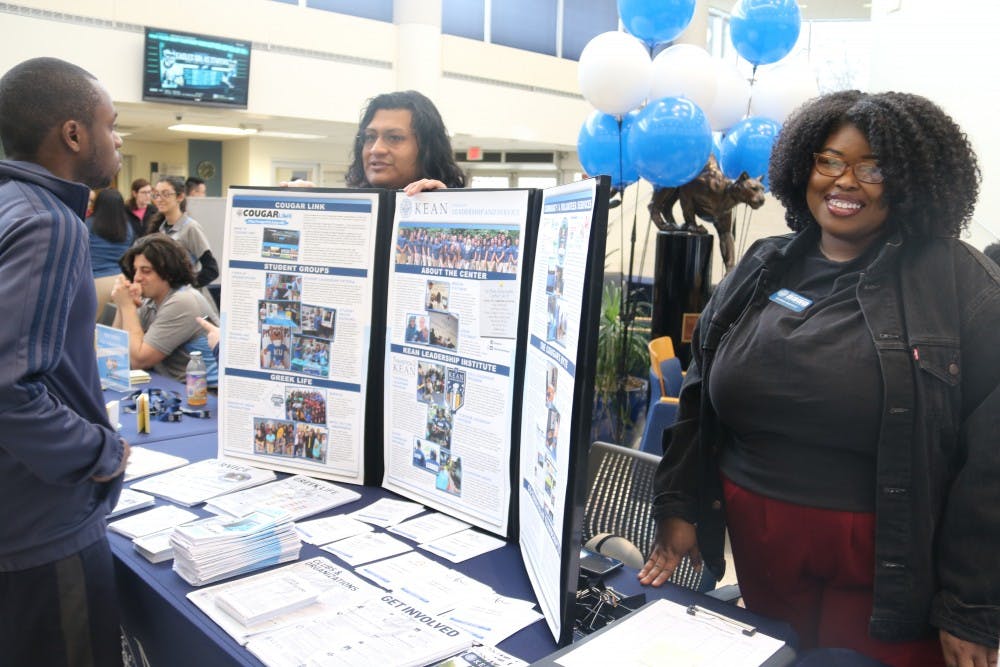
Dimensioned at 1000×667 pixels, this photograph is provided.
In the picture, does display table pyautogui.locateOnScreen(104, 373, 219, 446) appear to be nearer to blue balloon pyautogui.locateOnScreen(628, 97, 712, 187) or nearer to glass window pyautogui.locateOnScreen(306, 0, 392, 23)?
blue balloon pyautogui.locateOnScreen(628, 97, 712, 187)

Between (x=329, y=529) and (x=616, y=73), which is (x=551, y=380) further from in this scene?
(x=616, y=73)

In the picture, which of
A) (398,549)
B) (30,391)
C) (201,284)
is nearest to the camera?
(30,391)

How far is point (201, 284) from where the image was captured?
210 inches

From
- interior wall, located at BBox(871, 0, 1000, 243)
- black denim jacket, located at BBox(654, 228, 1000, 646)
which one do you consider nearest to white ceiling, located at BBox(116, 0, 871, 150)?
interior wall, located at BBox(871, 0, 1000, 243)

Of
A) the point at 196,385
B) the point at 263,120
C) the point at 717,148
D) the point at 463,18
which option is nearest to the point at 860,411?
the point at 196,385

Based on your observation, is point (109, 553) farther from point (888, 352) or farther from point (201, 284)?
point (201, 284)

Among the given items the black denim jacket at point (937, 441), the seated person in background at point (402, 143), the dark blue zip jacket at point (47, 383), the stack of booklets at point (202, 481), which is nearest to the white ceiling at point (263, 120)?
the seated person in background at point (402, 143)

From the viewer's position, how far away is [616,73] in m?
4.12

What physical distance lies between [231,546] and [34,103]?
35.0 inches

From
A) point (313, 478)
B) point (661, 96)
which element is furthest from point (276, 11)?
point (313, 478)

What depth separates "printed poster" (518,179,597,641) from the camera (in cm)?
121

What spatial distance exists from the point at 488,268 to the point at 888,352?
0.76 meters

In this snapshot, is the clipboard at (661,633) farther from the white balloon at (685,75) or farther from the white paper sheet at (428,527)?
the white balloon at (685,75)

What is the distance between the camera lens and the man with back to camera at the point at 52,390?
1.28 metres
